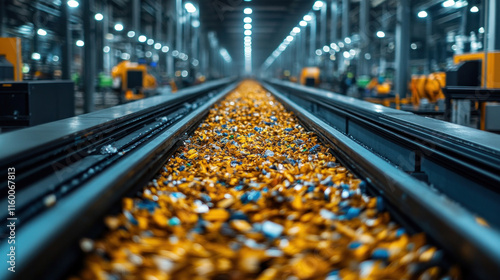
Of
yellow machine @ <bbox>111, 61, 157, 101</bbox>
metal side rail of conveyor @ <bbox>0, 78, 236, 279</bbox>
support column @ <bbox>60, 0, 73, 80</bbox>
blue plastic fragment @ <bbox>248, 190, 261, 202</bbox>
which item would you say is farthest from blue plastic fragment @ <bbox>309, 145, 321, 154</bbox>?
yellow machine @ <bbox>111, 61, 157, 101</bbox>

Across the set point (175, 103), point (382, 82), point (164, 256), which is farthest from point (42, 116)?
point (382, 82)

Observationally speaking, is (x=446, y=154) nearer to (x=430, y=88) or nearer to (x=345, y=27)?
(x=430, y=88)

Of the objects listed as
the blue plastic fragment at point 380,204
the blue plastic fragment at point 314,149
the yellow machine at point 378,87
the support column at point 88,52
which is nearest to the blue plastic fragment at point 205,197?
the blue plastic fragment at point 380,204

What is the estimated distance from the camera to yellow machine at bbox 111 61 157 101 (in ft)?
53.8

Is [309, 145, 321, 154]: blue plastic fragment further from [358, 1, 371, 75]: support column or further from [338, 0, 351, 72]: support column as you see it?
[338, 0, 351, 72]: support column

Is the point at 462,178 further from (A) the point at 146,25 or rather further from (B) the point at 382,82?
(A) the point at 146,25

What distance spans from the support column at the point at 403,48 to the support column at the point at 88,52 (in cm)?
949

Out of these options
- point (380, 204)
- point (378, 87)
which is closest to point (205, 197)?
point (380, 204)

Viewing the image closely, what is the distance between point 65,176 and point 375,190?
2.22 m

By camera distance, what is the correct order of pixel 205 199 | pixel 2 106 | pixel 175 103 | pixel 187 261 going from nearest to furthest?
pixel 187 261 < pixel 205 199 < pixel 2 106 < pixel 175 103

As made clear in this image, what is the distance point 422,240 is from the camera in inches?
92.9

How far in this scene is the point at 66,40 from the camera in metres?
11.2

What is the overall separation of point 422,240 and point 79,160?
2.77 m

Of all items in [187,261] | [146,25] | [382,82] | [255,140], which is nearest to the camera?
[187,261]
